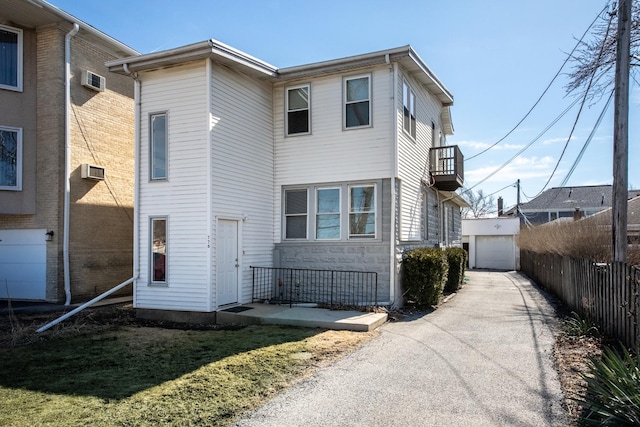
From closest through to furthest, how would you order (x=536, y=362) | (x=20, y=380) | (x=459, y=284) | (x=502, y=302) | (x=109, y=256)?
(x=20, y=380), (x=536, y=362), (x=502, y=302), (x=109, y=256), (x=459, y=284)

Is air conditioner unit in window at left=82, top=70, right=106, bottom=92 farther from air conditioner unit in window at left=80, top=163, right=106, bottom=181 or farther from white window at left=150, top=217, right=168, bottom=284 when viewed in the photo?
white window at left=150, top=217, right=168, bottom=284

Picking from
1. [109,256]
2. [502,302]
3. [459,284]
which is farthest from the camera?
[459,284]

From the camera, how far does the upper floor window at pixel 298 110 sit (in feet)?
42.0

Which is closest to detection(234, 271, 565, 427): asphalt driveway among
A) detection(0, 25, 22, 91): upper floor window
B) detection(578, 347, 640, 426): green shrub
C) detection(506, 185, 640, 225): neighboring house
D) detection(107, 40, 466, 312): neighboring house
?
detection(578, 347, 640, 426): green shrub

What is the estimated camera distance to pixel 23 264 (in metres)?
13.8

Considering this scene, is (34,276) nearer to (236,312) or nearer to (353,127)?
(236,312)

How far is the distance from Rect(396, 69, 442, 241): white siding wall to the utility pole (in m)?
4.78

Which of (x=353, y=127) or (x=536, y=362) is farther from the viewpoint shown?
(x=353, y=127)

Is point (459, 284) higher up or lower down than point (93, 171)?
lower down

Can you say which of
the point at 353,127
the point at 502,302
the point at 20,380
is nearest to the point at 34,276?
the point at 20,380

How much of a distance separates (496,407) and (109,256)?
43.2ft

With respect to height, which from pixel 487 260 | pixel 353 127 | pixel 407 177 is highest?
pixel 353 127

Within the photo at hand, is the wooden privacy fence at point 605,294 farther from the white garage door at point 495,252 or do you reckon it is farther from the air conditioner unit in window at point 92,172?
the white garage door at point 495,252

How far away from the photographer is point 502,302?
1347cm
